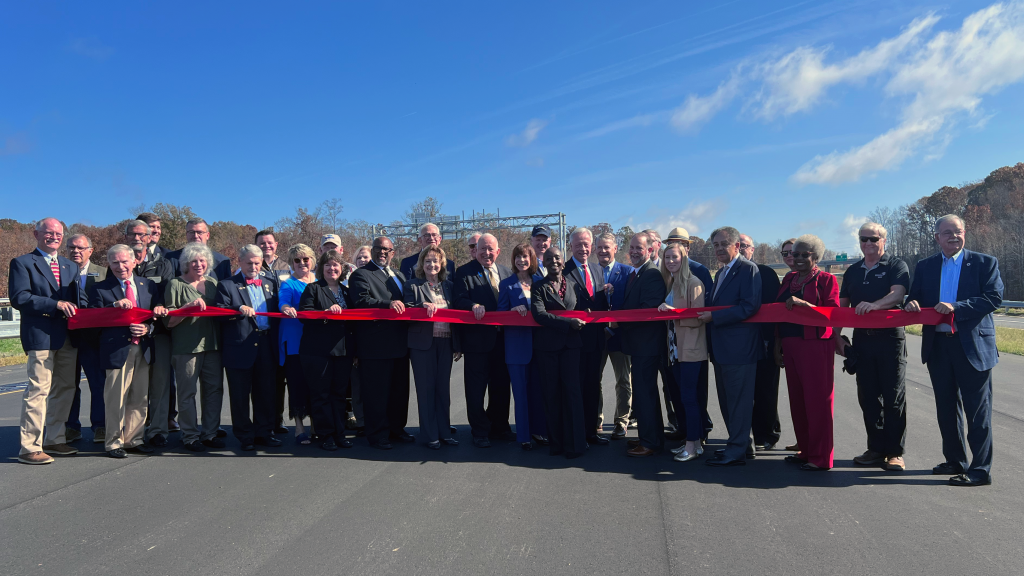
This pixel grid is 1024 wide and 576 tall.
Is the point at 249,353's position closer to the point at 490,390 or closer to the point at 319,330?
the point at 319,330

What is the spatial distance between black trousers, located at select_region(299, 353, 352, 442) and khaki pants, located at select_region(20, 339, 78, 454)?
242cm

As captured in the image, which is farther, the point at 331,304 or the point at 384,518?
the point at 331,304

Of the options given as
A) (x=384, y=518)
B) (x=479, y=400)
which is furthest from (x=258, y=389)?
(x=384, y=518)

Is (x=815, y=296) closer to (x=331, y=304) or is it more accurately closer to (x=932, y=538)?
(x=932, y=538)

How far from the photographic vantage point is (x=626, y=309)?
19.8 ft

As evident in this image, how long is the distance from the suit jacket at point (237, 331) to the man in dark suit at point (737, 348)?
4.69 metres

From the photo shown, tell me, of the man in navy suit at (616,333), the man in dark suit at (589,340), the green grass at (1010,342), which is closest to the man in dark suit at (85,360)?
the man in dark suit at (589,340)

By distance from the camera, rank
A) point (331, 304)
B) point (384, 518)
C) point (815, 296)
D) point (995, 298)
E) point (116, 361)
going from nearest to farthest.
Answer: point (384, 518) < point (995, 298) < point (815, 296) < point (116, 361) < point (331, 304)

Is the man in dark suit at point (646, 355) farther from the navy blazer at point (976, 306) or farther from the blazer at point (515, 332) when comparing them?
the navy blazer at point (976, 306)

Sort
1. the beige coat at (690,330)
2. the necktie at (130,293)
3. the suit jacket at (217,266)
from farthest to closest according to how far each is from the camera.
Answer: the suit jacket at (217,266) < the necktie at (130,293) < the beige coat at (690,330)

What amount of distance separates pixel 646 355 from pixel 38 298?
6.17 meters

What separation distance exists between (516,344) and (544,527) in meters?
2.47

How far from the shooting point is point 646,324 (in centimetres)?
587

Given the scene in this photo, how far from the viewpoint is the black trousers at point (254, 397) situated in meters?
6.20
